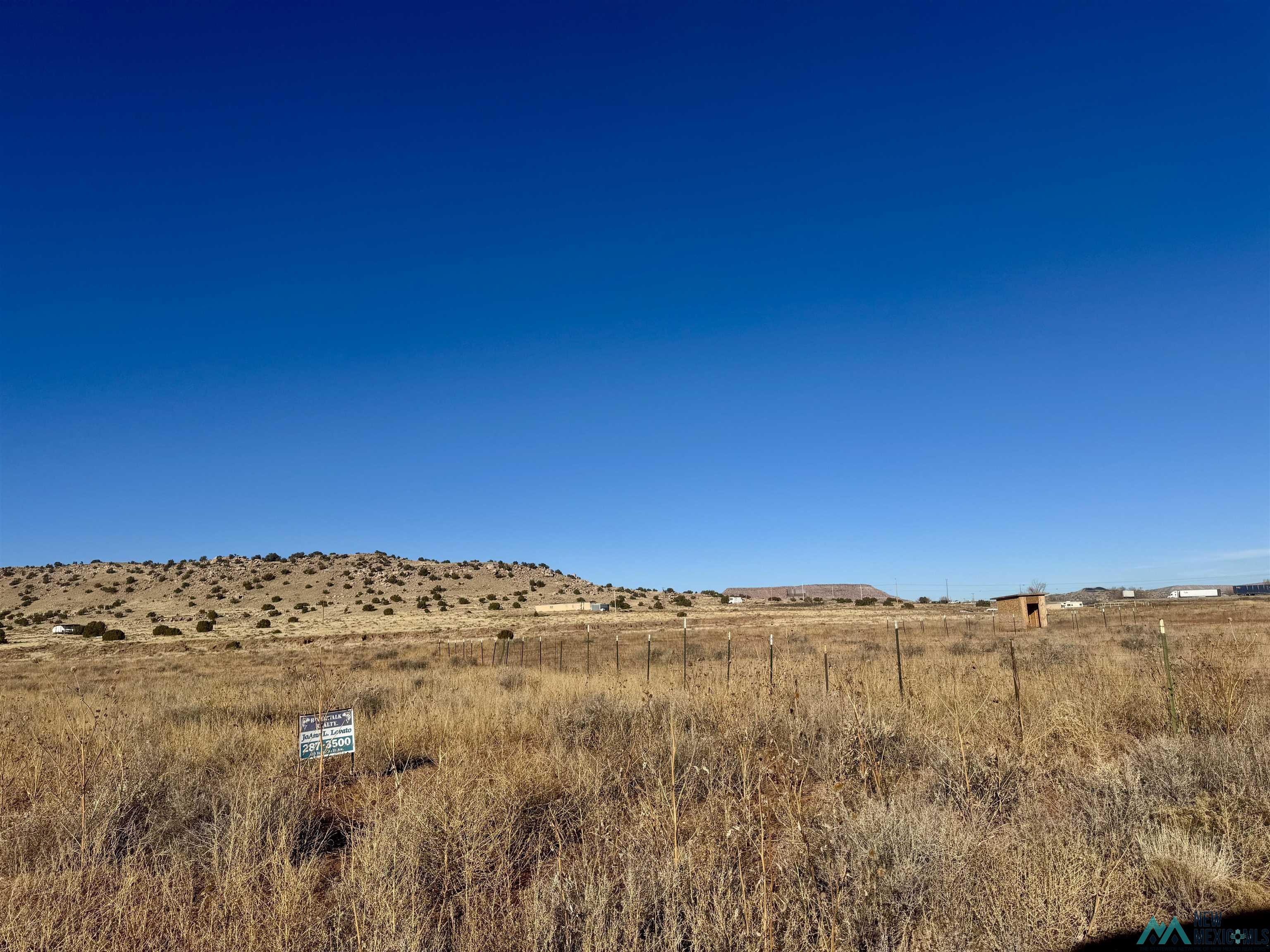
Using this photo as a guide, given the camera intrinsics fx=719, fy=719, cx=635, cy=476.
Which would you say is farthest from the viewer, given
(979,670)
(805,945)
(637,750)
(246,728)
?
(979,670)

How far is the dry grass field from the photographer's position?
4312 mm

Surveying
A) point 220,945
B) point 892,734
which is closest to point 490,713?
point 892,734

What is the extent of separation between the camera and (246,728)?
10.9 meters

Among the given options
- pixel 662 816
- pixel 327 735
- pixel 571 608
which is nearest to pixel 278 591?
pixel 571 608

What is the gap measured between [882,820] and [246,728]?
9637mm

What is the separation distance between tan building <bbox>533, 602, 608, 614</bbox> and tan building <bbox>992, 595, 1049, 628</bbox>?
31.7m

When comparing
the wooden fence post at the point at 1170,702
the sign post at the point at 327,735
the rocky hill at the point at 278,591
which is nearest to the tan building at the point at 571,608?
the rocky hill at the point at 278,591

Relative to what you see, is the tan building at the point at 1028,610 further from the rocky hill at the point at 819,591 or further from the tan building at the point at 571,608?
the rocky hill at the point at 819,591

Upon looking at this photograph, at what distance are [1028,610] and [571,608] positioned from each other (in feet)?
118

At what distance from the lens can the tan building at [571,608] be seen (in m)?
61.3

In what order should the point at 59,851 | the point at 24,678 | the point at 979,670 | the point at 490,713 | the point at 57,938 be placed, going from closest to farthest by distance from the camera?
1. the point at 57,938
2. the point at 59,851
3. the point at 490,713
4. the point at 979,670
5. the point at 24,678

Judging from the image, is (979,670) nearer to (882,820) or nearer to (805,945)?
(882,820)

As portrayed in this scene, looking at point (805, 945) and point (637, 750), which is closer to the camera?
point (805, 945)

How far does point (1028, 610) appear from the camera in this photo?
4134cm
